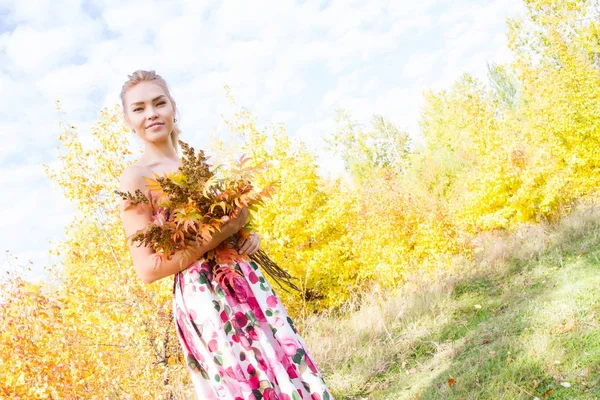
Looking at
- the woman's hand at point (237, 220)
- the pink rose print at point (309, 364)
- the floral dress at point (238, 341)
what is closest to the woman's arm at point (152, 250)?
the woman's hand at point (237, 220)

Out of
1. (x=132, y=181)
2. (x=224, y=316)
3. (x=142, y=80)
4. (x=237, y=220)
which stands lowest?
(x=224, y=316)

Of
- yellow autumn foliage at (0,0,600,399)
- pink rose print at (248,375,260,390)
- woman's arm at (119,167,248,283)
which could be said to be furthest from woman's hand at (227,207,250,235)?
yellow autumn foliage at (0,0,600,399)

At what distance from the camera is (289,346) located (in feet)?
5.85

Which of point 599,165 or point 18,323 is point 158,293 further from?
point 599,165

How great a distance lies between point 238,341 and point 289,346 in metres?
0.21

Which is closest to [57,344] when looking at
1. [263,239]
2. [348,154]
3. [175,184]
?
[263,239]

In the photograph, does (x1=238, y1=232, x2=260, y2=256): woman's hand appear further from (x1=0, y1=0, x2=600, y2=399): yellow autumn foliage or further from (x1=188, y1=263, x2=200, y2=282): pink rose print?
(x1=0, y1=0, x2=600, y2=399): yellow autumn foliage

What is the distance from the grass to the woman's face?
287cm

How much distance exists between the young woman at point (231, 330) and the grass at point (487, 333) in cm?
213

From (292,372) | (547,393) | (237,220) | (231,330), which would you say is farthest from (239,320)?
(547,393)

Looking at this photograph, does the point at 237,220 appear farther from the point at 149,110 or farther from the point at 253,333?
the point at 149,110

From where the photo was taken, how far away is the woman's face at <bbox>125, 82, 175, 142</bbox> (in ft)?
6.60

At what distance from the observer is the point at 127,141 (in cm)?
629

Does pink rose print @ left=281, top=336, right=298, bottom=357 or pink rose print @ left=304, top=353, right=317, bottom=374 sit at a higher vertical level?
pink rose print @ left=281, top=336, right=298, bottom=357
